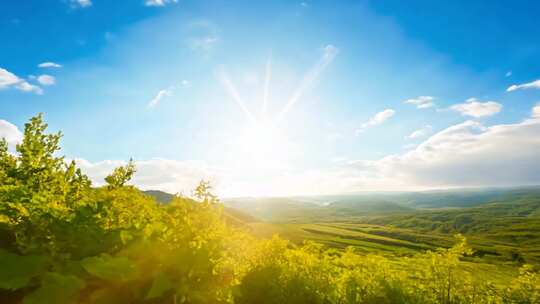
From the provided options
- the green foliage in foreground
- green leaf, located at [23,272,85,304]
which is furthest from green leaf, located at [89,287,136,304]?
green leaf, located at [23,272,85,304]

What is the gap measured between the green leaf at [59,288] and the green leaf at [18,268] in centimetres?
12

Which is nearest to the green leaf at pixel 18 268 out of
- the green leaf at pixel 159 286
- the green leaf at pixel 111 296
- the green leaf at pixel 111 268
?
the green leaf at pixel 111 268

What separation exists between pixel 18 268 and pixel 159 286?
38.3 inches

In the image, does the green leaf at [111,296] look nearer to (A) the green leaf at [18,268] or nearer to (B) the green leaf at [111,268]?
(B) the green leaf at [111,268]

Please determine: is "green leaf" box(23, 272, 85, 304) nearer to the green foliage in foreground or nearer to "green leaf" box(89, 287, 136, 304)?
the green foliage in foreground

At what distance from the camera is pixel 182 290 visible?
2758 mm

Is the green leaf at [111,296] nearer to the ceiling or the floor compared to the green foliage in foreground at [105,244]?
nearer to the floor

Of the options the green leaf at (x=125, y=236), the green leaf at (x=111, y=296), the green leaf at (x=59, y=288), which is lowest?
the green leaf at (x=111, y=296)

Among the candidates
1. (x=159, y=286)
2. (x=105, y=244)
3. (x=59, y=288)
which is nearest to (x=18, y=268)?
(x=59, y=288)

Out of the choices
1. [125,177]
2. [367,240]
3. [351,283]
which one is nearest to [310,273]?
[351,283]

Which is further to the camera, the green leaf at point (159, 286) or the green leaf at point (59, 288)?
the green leaf at point (159, 286)

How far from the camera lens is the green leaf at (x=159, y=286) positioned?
2629mm

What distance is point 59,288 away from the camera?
233 centimetres

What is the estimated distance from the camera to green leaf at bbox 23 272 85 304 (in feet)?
7.45
